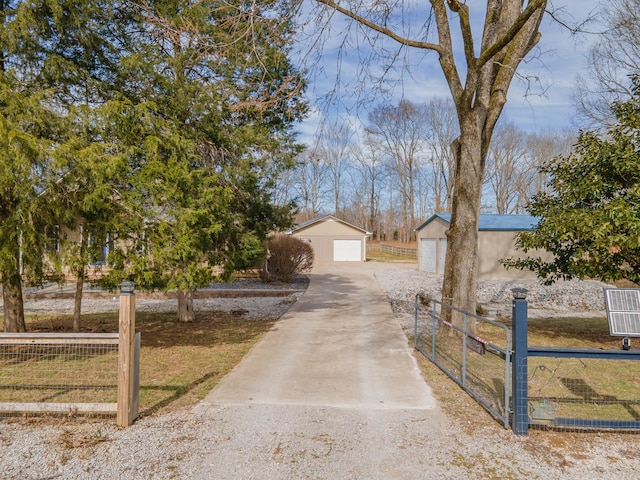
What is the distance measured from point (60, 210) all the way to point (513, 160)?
44.5 meters

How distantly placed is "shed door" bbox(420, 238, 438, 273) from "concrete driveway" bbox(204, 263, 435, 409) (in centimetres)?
1433

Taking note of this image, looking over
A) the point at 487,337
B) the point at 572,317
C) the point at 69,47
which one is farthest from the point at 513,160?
the point at 69,47

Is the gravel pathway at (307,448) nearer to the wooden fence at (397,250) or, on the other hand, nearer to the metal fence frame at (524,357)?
the metal fence frame at (524,357)

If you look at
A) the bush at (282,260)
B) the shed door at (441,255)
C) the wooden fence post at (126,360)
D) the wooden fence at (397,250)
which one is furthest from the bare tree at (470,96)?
the wooden fence at (397,250)

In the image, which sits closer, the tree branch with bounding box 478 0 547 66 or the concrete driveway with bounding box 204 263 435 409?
the concrete driveway with bounding box 204 263 435 409

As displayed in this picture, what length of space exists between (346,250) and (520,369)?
30.2 meters

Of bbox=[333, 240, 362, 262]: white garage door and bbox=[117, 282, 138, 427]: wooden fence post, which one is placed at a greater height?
bbox=[333, 240, 362, 262]: white garage door

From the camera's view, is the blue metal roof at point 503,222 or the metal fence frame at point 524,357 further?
the blue metal roof at point 503,222

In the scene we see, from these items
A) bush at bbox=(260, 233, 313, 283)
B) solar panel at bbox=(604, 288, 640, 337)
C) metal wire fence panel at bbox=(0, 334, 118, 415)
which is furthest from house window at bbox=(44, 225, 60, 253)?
bush at bbox=(260, 233, 313, 283)

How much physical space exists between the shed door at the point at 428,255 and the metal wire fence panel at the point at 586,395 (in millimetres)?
17887

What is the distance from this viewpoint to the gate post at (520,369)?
3947mm

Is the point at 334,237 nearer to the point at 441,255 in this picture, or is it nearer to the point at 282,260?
the point at 441,255

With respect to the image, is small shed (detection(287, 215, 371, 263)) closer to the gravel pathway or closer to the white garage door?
the white garage door

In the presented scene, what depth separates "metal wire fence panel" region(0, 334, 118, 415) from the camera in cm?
423
